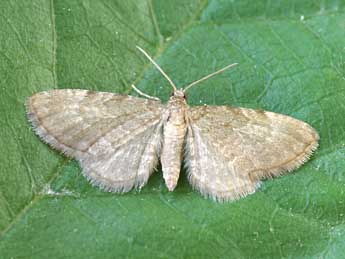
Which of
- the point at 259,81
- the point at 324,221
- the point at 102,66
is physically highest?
the point at 102,66

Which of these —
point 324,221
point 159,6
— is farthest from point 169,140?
point 324,221

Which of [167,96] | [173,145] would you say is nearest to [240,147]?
[173,145]

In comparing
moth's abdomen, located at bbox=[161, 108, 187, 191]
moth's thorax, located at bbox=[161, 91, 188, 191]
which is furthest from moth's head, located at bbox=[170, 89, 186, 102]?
moth's abdomen, located at bbox=[161, 108, 187, 191]

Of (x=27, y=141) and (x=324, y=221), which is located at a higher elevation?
(x=27, y=141)

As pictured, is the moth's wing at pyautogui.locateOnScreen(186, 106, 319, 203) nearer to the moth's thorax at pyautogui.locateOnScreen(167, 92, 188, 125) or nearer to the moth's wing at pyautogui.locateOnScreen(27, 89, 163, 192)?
the moth's thorax at pyautogui.locateOnScreen(167, 92, 188, 125)

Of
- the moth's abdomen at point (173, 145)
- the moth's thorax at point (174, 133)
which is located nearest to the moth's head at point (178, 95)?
the moth's thorax at point (174, 133)

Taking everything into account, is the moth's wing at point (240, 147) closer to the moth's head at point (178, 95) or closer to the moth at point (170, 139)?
the moth at point (170, 139)

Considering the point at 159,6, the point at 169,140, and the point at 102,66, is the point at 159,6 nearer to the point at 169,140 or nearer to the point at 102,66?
the point at 102,66
